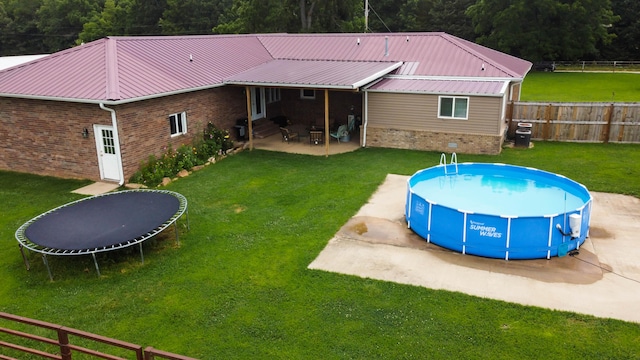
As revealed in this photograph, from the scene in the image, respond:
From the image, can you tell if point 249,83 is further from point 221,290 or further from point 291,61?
point 221,290

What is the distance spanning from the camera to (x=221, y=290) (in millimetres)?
9102

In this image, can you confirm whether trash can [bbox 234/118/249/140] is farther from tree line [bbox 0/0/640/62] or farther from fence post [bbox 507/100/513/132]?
tree line [bbox 0/0/640/62]

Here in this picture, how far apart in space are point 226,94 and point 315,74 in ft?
12.2

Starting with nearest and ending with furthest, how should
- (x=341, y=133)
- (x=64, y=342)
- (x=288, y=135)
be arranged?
(x=64, y=342), (x=341, y=133), (x=288, y=135)

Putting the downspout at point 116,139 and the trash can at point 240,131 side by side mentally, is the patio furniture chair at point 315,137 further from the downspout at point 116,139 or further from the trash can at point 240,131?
the downspout at point 116,139

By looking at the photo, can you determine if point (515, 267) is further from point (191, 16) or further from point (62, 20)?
point (62, 20)

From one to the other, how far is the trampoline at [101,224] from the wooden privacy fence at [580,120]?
1533cm

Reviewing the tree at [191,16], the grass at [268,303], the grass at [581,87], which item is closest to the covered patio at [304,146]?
the grass at [268,303]

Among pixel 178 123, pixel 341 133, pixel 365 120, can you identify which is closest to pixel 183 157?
pixel 178 123

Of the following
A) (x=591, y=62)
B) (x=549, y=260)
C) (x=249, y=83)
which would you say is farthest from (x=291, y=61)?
(x=591, y=62)

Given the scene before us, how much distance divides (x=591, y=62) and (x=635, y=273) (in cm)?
4456

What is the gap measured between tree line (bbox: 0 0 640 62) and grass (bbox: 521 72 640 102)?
14.9ft

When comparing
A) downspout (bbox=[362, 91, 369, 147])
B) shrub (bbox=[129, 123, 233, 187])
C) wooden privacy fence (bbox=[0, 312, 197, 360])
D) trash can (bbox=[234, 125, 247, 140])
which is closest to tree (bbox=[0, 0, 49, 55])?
trash can (bbox=[234, 125, 247, 140])

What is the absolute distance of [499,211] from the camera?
1208 cm
